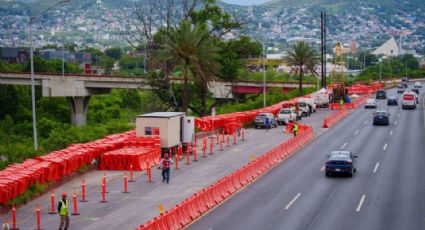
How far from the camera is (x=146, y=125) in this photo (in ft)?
155

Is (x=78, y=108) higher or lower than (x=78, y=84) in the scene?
lower

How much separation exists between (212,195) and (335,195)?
5945mm

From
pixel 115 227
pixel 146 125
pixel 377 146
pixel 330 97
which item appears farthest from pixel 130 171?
pixel 330 97

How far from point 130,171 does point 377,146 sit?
69.4ft

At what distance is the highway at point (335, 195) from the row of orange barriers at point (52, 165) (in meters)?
8.20

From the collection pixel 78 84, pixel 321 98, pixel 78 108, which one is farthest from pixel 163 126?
pixel 78 108

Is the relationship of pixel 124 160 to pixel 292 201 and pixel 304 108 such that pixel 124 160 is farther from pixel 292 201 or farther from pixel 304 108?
Answer: pixel 304 108

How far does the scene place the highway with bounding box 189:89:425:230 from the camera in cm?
2770

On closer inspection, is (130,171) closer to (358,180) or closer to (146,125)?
(146,125)

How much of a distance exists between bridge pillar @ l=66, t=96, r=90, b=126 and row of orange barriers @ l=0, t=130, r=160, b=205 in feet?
216

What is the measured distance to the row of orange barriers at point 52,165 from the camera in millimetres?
31250

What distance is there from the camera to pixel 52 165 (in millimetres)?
36062

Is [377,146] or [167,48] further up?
[167,48]

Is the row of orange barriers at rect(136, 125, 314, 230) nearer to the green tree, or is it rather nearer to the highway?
the highway
